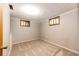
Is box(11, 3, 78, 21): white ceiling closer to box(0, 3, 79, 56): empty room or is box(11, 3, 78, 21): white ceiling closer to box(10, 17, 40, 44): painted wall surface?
box(0, 3, 79, 56): empty room

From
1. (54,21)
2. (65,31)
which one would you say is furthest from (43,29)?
(65,31)

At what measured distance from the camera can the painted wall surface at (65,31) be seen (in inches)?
108

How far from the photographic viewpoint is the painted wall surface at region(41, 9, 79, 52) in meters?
2.75

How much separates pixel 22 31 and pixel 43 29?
2.29 feet

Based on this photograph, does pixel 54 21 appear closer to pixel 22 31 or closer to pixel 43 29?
pixel 43 29

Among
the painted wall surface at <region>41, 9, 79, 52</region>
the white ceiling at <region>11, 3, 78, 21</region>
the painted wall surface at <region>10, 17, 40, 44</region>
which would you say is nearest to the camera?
the painted wall surface at <region>10, 17, 40, 44</region>

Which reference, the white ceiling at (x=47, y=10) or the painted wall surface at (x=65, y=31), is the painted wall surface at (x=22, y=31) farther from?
the painted wall surface at (x=65, y=31)

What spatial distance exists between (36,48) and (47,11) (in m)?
1.30

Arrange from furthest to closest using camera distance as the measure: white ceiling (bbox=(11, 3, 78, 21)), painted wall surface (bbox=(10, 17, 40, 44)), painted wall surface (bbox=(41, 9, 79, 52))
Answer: painted wall surface (bbox=(41, 9, 79, 52)), white ceiling (bbox=(11, 3, 78, 21)), painted wall surface (bbox=(10, 17, 40, 44))

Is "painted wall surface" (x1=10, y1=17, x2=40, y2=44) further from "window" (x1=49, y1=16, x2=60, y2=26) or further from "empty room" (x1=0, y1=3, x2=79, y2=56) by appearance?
"window" (x1=49, y1=16, x2=60, y2=26)

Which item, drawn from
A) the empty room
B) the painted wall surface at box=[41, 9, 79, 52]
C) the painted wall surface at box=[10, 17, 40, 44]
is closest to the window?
the empty room

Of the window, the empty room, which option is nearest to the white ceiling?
the empty room

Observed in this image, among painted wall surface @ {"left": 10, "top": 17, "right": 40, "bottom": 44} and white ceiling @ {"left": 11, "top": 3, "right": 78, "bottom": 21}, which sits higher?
white ceiling @ {"left": 11, "top": 3, "right": 78, "bottom": 21}

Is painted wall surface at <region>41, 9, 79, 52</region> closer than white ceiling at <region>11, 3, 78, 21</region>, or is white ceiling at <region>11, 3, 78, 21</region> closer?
white ceiling at <region>11, 3, 78, 21</region>
